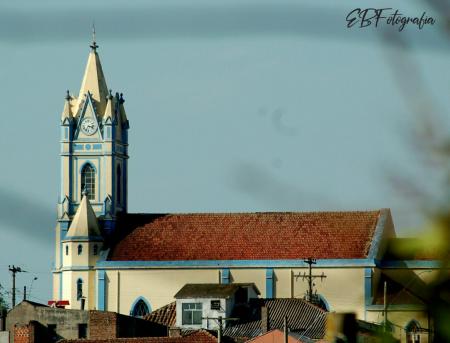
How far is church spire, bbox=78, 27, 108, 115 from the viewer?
75.4 meters

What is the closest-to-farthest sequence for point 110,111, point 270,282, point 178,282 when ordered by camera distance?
point 270,282
point 178,282
point 110,111

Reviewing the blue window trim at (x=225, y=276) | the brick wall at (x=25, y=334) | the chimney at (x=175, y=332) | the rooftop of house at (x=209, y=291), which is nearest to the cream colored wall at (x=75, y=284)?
the blue window trim at (x=225, y=276)

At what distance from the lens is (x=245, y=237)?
72.1m

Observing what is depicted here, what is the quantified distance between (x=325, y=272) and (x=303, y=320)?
38.4 feet

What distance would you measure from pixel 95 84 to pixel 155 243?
7.82m

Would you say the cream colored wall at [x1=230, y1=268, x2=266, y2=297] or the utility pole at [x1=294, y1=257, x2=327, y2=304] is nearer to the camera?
the utility pole at [x1=294, y1=257, x2=327, y2=304]

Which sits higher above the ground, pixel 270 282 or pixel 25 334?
pixel 270 282

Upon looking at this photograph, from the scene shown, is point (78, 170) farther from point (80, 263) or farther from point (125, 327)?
point (125, 327)

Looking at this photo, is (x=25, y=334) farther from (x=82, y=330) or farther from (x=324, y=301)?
(x=324, y=301)

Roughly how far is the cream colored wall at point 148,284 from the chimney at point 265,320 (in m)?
12.5

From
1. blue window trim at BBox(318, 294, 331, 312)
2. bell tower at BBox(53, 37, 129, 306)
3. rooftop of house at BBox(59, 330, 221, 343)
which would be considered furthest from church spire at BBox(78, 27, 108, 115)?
rooftop of house at BBox(59, 330, 221, 343)

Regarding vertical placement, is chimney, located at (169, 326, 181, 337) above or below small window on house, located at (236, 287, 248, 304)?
below

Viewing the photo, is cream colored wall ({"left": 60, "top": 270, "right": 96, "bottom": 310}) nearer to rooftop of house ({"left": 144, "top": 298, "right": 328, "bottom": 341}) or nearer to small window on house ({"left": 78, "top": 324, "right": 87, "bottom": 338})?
rooftop of house ({"left": 144, "top": 298, "right": 328, "bottom": 341})

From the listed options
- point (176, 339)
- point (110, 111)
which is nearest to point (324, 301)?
point (110, 111)
